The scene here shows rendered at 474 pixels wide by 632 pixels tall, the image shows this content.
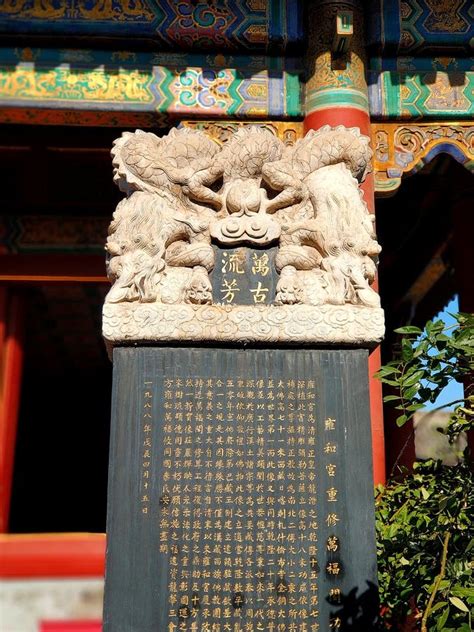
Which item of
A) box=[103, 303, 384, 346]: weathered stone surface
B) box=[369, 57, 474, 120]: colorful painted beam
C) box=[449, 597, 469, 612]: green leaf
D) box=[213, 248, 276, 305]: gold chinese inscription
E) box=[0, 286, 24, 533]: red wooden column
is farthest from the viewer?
box=[0, 286, 24, 533]: red wooden column

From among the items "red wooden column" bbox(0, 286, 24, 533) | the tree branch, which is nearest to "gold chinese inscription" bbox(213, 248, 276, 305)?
the tree branch

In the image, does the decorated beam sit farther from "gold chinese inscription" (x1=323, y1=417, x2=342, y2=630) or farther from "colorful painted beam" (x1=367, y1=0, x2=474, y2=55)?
"gold chinese inscription" (x1=323, y1=417, x2=342, y2=630)

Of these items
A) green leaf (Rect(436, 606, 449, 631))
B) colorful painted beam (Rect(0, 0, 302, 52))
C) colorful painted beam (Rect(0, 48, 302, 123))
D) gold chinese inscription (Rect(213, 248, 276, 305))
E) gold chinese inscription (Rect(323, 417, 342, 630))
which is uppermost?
colorful painted beam (Rect(0, 0, 302, 52))

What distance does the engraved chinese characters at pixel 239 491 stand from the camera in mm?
3273

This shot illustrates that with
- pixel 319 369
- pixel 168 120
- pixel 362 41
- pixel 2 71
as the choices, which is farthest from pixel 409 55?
pixel 319 369

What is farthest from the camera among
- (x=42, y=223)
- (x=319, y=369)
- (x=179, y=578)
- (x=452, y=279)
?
(x=452, y=279)

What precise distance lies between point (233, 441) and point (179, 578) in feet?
1.80

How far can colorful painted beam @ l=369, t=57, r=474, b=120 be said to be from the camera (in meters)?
5.82

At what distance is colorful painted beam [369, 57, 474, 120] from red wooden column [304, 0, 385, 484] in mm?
139

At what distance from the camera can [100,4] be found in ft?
19.0

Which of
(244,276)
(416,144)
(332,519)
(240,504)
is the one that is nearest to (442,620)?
(332,519)

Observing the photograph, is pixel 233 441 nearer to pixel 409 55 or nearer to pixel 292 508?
pixel 292 508

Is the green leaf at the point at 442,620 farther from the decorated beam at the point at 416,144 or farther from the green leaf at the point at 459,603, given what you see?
the decorated beam at the point at 416,144

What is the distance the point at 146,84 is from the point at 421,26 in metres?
1.86
